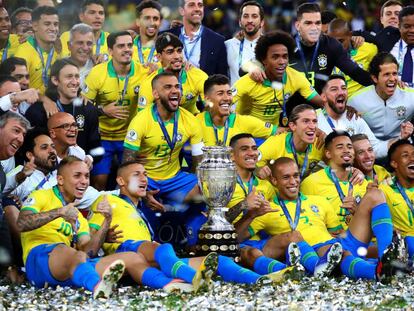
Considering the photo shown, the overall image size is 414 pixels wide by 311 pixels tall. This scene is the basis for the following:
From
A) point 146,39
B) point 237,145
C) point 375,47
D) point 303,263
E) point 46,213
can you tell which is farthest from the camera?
point 375,47

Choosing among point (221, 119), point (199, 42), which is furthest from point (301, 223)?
point (199, 42)

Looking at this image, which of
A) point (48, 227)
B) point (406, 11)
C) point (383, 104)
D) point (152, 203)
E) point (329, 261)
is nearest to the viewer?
point (48, 227)

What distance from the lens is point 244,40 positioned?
12.3 metres

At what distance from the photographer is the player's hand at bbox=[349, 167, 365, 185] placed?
11.1 meters

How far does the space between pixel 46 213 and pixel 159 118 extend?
Answer: 81.3 inches

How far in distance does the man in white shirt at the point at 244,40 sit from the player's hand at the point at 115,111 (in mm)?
1209

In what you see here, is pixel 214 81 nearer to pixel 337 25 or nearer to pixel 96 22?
pixel 96 22

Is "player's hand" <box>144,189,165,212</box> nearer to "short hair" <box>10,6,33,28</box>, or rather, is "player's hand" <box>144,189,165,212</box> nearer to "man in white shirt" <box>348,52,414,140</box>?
"short hair" <box>10,6,33,28</box>

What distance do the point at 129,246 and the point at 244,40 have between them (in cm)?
304

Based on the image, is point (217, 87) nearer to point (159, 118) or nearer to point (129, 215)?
point (159, 118)

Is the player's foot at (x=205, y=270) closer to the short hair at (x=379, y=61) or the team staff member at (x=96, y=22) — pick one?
the team staff member at (x=96, y=22)

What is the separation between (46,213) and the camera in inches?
369

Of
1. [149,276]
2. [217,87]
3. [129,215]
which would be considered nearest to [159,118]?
[217,87]

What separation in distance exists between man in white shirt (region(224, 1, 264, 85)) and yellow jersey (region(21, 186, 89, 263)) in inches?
115
